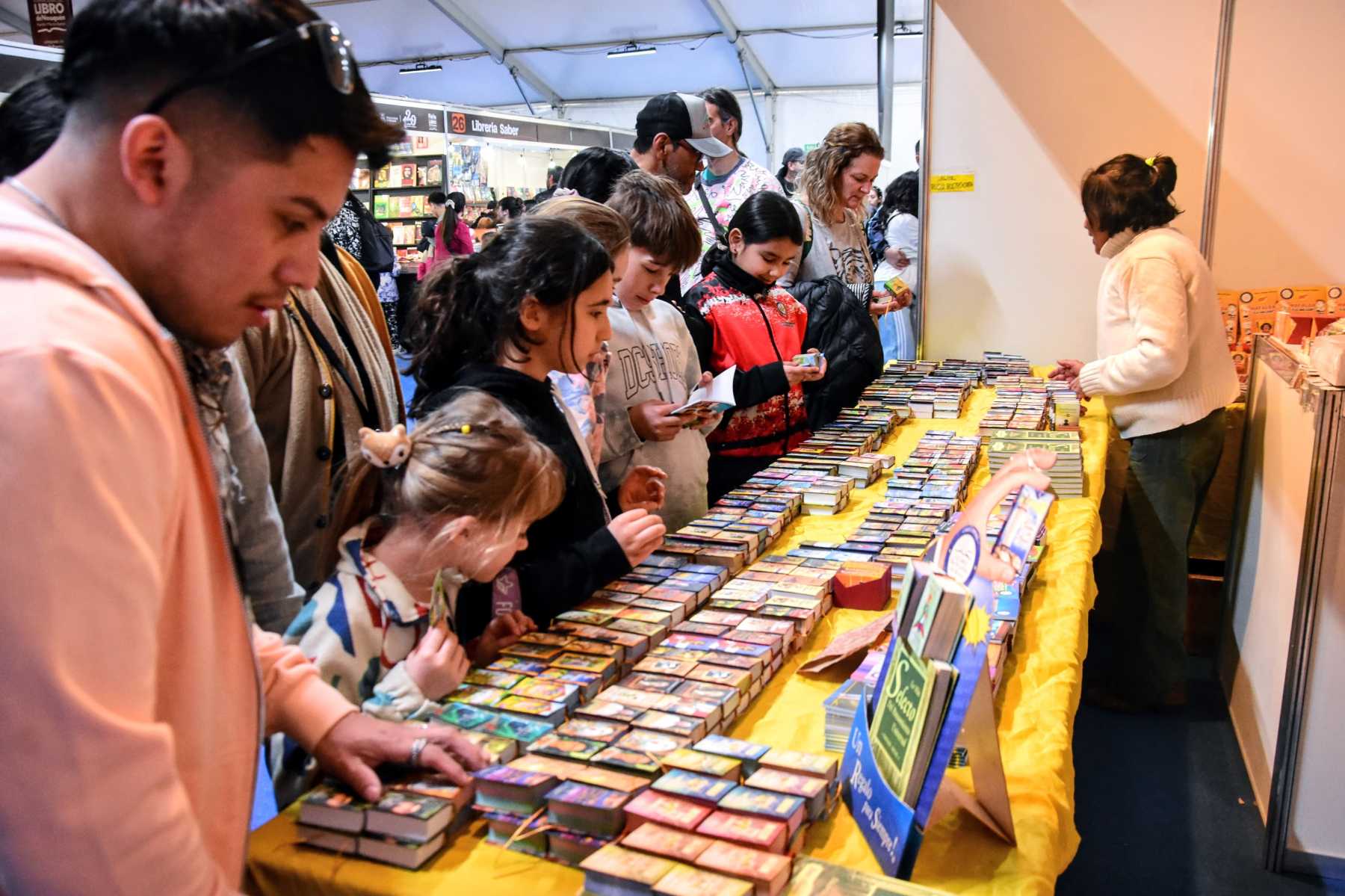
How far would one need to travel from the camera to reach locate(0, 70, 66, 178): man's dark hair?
4.82 ft

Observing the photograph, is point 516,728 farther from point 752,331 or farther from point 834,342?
point 834,342

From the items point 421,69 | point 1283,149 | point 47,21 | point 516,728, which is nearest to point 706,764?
point 516,728

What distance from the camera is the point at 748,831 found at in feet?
3.76

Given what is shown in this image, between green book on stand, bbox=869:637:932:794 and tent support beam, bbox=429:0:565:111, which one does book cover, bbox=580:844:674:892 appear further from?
tent support beam, bbox=429:0:565:111

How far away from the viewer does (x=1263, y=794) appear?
2910 millimetres

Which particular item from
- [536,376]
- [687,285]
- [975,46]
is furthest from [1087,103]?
[536,376]

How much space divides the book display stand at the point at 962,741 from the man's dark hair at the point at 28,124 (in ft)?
4.63

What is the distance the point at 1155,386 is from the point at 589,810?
2991 mm

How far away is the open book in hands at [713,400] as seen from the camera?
8.36 feet

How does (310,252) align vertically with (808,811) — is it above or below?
above

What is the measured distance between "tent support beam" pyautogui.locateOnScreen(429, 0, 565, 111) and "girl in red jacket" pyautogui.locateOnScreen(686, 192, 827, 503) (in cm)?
1371

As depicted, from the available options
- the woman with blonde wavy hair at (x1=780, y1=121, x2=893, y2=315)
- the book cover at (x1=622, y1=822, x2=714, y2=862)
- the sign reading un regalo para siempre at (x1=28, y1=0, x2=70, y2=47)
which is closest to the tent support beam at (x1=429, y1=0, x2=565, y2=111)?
the sign reading un regalo para siempre at (x1=28, y1=0, x2=70, y2=47)

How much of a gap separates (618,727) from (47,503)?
0.89 meters

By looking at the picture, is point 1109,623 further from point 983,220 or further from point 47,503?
point 47,503
